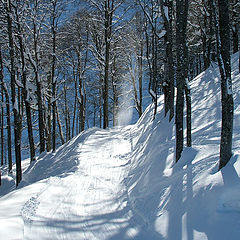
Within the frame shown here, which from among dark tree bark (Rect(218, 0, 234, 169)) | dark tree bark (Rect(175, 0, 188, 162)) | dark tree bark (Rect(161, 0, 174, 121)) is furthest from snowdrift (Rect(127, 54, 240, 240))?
dark tree bark (Rect(161, 0, 174, 121))

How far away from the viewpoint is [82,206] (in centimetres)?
479

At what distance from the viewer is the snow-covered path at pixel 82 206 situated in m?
3.68

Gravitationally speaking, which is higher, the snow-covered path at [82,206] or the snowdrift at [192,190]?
the snowdrift at [192,190]

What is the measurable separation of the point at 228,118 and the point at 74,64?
16800 millimetres

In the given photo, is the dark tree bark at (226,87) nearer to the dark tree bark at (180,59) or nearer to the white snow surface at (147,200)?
the white snow surface at (147,200)

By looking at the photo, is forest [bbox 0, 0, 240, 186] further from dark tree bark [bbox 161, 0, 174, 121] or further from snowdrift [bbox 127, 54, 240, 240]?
snowdrift [bbox 127, 54, 240, 240]

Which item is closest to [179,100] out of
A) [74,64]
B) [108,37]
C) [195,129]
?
[195,129]

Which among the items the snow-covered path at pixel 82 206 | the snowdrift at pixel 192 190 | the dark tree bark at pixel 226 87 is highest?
the dark tree bark at pixel 226 87

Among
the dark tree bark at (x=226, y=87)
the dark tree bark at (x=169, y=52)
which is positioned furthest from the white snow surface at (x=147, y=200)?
the dark tree bark at (x=169, y=52)

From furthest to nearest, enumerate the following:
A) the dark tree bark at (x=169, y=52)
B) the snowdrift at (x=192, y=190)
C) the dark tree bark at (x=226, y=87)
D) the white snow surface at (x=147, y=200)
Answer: the dark tree bark at (x=169, y=52) < the dark tree bark at (x=226, y=87) < the white snow surface at (x=147, y=200) < the snowdrift at (x=192, y=190)

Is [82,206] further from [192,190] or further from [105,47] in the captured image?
[105,47]

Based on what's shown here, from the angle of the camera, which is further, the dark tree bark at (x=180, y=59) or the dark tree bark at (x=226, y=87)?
the dark tree bark at (x=180, y=59)

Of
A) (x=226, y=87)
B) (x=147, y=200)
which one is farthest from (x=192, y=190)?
(x=226, y=87)

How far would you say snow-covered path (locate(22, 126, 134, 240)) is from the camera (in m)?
3.68
